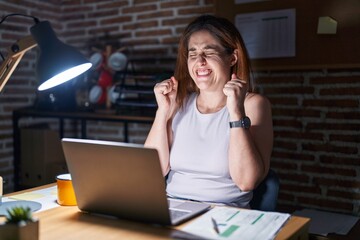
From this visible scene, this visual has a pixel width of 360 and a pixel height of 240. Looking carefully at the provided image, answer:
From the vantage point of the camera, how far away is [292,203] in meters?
2.67

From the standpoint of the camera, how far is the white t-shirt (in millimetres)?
1565

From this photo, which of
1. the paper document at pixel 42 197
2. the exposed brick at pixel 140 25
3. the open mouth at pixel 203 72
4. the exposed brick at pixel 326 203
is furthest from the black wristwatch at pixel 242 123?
the exposed brick at pixel 140 25

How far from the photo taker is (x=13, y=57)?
139 cm

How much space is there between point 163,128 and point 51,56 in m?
0.61

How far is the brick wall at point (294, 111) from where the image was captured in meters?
2.47

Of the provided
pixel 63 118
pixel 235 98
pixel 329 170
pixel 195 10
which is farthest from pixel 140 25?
pixel 235 98

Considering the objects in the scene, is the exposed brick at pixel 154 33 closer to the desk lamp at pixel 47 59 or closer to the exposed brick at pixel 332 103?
the exposed brick at pixel 332 103

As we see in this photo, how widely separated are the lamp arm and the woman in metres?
0.58

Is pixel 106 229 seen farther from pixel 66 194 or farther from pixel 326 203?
pixel 326 203

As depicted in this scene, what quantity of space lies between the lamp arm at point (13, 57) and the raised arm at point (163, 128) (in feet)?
1.87

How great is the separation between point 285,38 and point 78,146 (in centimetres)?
183

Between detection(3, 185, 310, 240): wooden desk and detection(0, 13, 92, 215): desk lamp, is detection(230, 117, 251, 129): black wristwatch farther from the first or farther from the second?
detection(0, 13, 92, 215): desk lamp

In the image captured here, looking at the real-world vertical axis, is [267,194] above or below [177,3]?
below

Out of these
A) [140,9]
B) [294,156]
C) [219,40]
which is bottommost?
[294,156]
